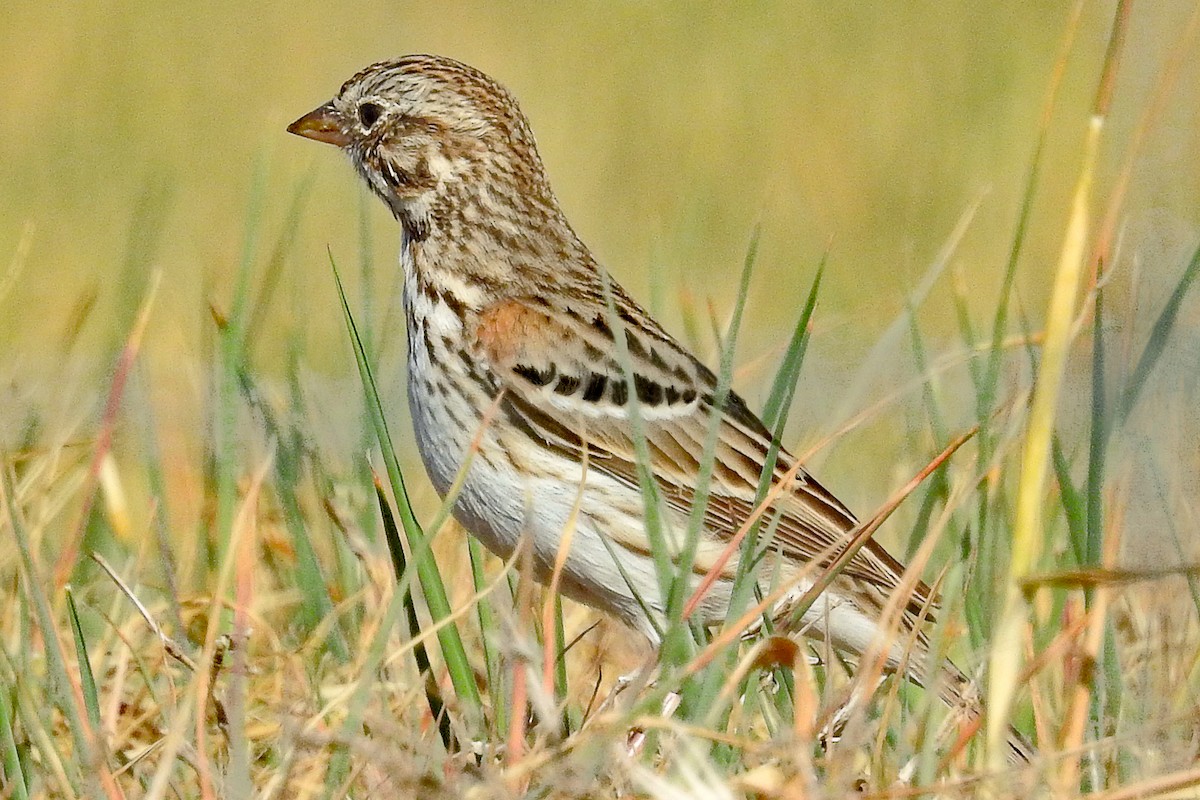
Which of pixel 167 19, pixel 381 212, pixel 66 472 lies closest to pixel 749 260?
pixel 66 472

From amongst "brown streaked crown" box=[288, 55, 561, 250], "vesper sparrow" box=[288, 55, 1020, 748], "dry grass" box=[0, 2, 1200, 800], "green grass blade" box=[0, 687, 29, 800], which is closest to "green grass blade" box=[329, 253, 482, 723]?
"dry grass" box=[0, 2, 1200, 800]

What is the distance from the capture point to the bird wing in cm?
402

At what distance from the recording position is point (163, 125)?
10.2 meters

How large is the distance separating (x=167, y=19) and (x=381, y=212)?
11.5 feet

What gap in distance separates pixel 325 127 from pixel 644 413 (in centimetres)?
109

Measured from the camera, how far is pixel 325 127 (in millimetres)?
4645

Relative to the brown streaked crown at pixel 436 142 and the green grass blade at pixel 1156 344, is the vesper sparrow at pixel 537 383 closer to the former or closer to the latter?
the brown streaked crown at pixel 436 142

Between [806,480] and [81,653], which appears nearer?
[81,653]

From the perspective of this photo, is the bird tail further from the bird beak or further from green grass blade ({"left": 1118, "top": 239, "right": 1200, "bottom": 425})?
the bird beak

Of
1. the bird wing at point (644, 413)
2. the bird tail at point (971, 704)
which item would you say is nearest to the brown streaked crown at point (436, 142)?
the bird wing at point (644, 413)

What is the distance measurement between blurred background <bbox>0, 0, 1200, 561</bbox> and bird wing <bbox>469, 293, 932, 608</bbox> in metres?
0.19

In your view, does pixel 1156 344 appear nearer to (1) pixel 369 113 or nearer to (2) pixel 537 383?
(2) pixel 537 383

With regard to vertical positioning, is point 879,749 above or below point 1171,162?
below

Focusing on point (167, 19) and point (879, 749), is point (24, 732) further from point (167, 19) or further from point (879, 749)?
point (167, 19)
